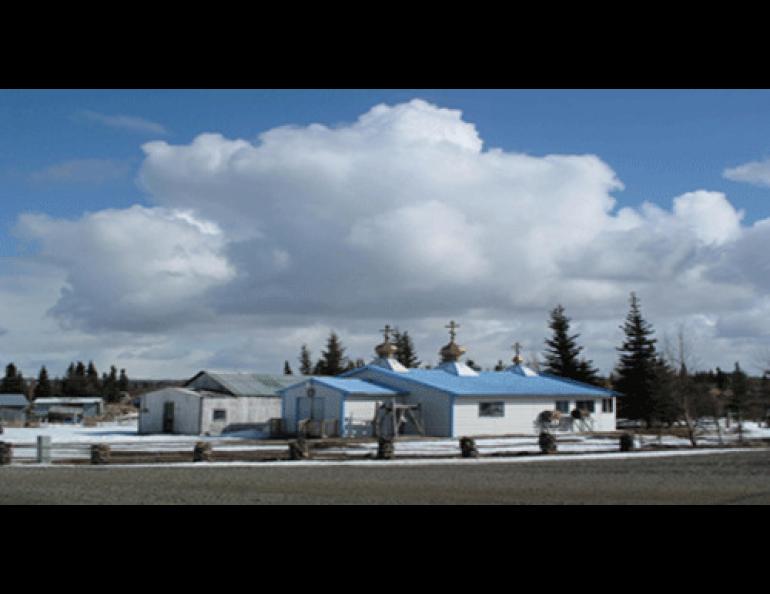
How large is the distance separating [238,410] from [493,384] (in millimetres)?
12258

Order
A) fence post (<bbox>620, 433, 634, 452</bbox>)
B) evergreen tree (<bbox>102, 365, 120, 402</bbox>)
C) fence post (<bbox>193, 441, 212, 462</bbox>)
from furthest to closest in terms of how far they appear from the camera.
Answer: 1. evergreen tree (<bbox>102, 365, 120, 402</bbox>)
2. fence post (<bbox>620, 433, 634, 452</bbox>)
3. fence post (<bbox>193, 441, 212, 462</bbox>)

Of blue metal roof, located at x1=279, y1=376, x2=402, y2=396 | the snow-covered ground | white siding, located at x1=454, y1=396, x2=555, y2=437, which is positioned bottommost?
the snow-covered ground

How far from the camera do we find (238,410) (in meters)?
37.5

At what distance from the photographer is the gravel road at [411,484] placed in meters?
13.3

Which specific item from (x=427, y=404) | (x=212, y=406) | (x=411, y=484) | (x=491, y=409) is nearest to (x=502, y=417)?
(x=491, y=409)

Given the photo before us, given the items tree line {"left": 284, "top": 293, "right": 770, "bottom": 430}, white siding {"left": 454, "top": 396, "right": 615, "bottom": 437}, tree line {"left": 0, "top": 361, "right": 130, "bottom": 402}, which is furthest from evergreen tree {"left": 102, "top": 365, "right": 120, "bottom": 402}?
white siding {"left": 454, "top": 396, "right": 615, "bottom": 437}

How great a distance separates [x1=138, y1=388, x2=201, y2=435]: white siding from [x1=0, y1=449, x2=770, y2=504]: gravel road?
15.0 m

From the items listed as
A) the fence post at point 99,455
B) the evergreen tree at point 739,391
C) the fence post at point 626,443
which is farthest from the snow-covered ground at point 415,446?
the evergreen tree at point 739,391

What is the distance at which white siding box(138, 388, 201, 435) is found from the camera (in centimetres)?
3625

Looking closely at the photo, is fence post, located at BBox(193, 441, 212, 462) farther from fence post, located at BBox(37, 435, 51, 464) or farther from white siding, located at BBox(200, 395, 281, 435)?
white siding, located at BBox(200, 395, 281, 435)

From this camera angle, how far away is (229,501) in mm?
12914
